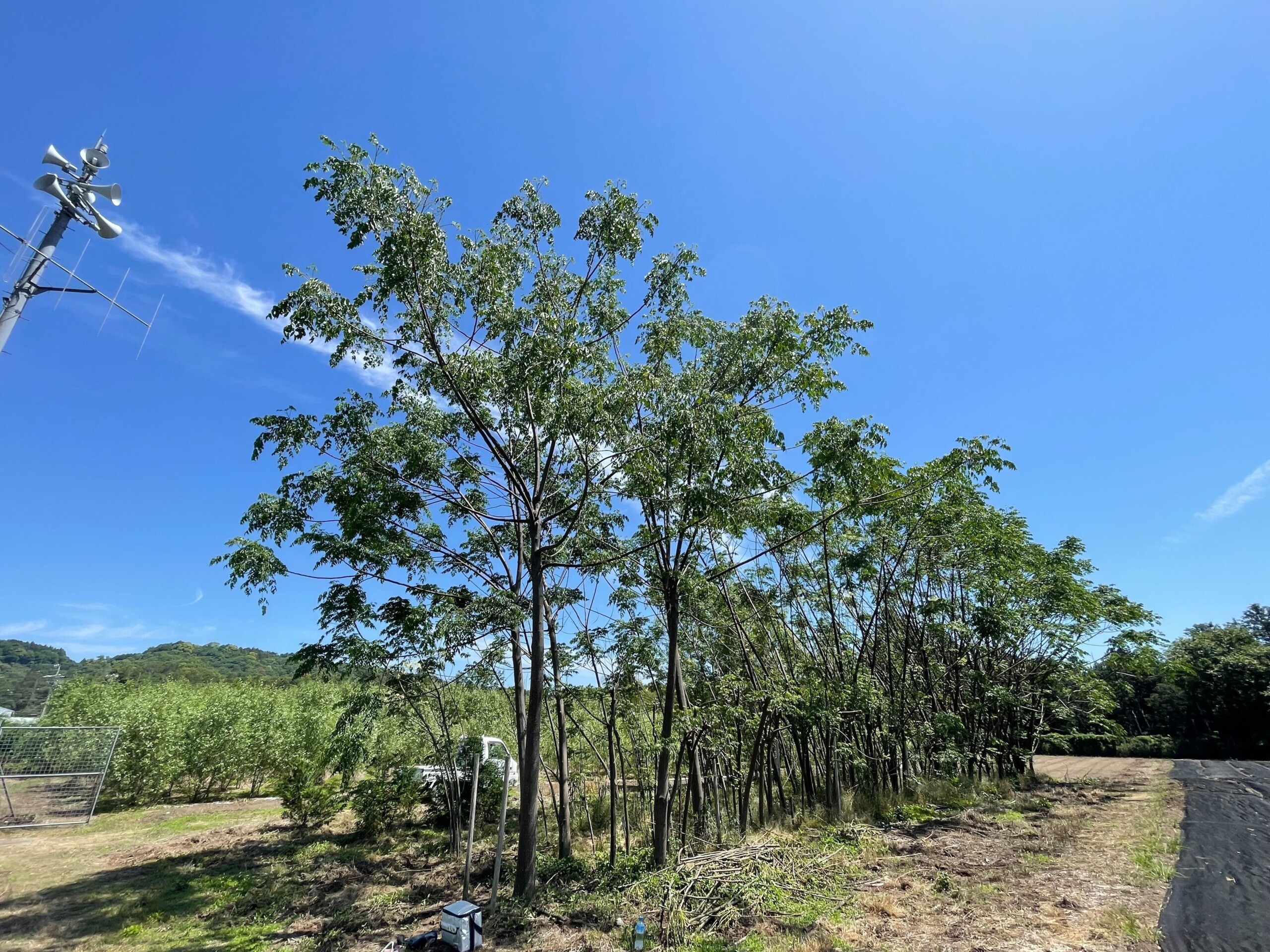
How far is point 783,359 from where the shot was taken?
6309 mm

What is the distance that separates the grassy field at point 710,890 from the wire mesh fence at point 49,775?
19.1 inches

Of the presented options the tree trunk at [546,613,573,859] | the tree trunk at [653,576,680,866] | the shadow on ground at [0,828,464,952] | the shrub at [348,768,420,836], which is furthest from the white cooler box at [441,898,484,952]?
the shrub at [348,768,420,836]

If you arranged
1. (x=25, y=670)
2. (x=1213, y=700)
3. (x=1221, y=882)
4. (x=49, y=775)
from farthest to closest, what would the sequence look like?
(x=25, y=670) < (x=1213, y=700) < (x=49, y=775) < (x=1221, y=882)

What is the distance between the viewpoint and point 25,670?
61531mm

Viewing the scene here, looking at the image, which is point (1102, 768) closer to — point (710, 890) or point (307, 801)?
point (710, 890)

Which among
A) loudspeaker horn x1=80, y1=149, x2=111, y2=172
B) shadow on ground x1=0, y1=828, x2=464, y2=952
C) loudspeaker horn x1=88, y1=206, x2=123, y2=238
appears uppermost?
loudspeaker horn x1=80, y1=149, x2=111, y2=172

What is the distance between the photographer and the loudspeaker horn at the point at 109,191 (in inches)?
247

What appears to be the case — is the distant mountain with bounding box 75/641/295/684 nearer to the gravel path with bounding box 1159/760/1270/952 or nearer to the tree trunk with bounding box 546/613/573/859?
the tree trunk with bounding box 546/613/573/859

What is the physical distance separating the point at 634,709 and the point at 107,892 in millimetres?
7268

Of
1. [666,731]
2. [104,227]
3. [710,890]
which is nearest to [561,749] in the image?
[666,731]

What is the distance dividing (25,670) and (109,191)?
86.6 m

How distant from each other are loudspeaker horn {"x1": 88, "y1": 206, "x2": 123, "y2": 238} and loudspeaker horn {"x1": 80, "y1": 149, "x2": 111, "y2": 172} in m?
0.55

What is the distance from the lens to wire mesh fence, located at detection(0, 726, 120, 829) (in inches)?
407

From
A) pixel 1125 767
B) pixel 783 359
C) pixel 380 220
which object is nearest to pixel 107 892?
pixel 380 220
